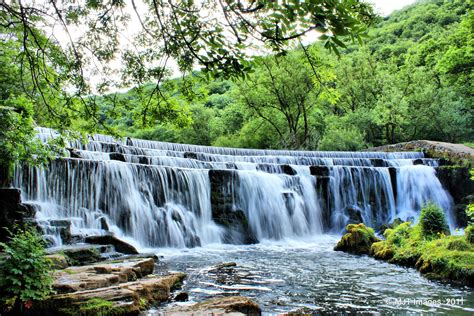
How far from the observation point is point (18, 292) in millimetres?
4480

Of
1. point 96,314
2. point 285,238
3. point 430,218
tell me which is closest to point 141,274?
point 96,314

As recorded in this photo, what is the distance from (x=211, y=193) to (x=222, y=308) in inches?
433

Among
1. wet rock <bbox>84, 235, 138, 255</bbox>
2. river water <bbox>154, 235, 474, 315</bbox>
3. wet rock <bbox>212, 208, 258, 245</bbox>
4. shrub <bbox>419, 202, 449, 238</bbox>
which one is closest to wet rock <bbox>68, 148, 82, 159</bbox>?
wet rock <bbox>84, 235, 138, 255</bbox>

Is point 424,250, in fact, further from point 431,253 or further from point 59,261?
point 59,261

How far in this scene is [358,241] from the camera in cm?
1152

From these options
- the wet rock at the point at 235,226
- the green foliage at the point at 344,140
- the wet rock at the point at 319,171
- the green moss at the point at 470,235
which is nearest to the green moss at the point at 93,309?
the green moss at the point at 470,235

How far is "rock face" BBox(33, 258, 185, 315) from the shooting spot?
4.69m

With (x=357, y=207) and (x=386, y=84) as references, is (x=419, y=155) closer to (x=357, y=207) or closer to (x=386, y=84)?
(x=357, y=207)

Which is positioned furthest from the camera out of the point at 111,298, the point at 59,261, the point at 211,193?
the point at 211,193

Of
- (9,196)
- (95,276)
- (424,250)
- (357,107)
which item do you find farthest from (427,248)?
(357,107)

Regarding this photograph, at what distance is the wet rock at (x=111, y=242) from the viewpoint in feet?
31.9

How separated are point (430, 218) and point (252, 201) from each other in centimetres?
800

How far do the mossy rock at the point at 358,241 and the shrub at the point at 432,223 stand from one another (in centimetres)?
166

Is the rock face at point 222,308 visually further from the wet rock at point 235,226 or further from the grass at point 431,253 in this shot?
the wet rock at point 235,226
